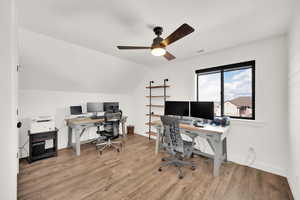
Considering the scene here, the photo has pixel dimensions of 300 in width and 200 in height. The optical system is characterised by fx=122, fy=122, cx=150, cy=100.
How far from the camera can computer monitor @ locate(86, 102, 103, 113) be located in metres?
3.62

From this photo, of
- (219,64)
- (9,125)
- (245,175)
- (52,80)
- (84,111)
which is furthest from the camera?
(84,111)

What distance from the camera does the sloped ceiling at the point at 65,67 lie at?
2.36 metres

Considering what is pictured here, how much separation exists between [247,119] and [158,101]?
2421mm

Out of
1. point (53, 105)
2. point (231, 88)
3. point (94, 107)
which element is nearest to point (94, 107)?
point (94, 107)

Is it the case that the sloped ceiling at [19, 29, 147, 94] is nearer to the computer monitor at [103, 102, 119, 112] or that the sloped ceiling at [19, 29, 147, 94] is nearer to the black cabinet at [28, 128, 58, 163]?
the computer monitor at [103, 102, 119, 112]

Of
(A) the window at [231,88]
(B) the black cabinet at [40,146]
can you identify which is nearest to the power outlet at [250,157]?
(A) the window at [231,88]

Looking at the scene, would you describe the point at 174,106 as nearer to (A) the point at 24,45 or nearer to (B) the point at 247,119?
(B) the point at 247,119

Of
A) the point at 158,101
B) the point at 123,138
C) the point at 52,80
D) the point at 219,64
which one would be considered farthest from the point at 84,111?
the point at 219,64

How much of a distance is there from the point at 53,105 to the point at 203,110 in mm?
3762

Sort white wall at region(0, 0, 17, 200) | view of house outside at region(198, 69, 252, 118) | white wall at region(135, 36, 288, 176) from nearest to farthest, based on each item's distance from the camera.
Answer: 1. white wall at region(0, 0, 17, 200)
2. white wall at region(135, 36, 288, 176)
3. view of house outside at region(198, 69, 252, 118)

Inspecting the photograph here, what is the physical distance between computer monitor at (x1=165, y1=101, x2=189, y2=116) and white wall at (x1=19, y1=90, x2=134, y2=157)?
229 cm

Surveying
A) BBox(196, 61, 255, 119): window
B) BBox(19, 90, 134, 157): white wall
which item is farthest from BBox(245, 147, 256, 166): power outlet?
BBox(19, 90, 134, 157): white wall

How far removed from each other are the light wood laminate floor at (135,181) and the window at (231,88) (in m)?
1.17

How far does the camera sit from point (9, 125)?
95 cm
